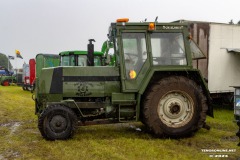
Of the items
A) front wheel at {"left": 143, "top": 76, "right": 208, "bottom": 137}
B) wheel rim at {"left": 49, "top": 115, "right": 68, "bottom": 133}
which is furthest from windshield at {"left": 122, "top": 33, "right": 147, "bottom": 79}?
wheel rim at {"left": 49, "top": 115, "right": 68, "bottom": 133}

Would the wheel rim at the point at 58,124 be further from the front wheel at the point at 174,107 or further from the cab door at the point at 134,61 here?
the front wheel at the point at 174,107

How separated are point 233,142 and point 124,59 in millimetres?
2815

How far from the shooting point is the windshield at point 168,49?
21.8 ft

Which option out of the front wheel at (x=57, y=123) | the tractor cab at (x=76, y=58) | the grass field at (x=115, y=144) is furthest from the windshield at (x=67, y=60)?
the front wheel at (x=57, y=123)

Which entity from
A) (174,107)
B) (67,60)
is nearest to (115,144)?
(174,107)

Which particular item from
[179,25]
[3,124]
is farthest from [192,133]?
[3,124]

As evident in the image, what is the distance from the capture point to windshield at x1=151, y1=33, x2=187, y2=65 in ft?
21.8

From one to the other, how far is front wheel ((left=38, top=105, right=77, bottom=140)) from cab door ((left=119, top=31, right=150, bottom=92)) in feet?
4.26

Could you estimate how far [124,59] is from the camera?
6.59 m

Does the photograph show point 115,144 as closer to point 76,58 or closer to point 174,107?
point 174,107

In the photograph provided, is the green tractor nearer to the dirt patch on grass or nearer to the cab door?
the cab door

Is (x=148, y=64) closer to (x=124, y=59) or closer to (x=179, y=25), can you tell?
(x=124, y=59)

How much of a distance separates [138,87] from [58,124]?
1846 millimetres

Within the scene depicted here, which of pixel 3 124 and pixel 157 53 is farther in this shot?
pixel 3 124
